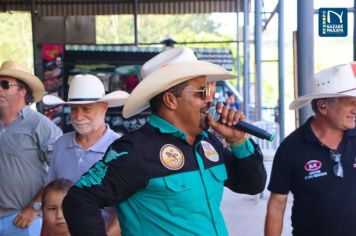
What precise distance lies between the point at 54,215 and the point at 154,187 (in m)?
1.18

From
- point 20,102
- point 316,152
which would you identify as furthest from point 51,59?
point 316,152

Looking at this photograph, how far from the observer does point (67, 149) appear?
3352 mm

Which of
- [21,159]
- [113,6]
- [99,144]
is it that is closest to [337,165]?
[99,144]

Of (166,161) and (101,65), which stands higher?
(101,65)

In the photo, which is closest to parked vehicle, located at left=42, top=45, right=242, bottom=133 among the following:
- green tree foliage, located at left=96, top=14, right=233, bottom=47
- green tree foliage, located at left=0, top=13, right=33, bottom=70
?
green tree foliage, located at left=0, top=13, right=33, bottom=70

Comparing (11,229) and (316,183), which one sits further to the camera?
(11,229)

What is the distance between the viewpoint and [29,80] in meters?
3.87

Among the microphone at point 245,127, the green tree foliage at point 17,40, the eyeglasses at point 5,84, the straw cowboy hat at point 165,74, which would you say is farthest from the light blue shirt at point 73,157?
the green tree foliage at point 17,40

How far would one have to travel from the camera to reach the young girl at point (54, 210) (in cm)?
304

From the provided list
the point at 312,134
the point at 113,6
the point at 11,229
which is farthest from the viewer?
the point at 113,6

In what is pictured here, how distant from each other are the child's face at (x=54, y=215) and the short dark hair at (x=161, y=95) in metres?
1.06

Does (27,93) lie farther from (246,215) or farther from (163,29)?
(163,29)

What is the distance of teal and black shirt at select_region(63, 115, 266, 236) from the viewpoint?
2.00 m

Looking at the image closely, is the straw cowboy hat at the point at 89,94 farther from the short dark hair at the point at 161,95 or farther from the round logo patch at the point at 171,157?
the round logo patch at the point at 171,157
